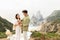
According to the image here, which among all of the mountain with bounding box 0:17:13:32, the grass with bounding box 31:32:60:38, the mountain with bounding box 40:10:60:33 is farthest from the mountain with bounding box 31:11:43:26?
the mountain with bounding box 0:17:13:32

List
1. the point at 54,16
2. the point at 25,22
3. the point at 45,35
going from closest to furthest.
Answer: the point at 25,22 → the point at 45,35 → the point at 54,16

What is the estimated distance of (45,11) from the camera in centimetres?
607

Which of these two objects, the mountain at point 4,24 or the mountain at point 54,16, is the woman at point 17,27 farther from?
the mountain at point 54,16

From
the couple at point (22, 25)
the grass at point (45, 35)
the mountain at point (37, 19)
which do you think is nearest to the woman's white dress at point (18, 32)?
the couple at point (22, 25)

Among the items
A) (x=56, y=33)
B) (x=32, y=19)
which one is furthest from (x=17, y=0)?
(x=56, y=33)

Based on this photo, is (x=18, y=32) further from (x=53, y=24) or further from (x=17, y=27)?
(x=53, y=24)

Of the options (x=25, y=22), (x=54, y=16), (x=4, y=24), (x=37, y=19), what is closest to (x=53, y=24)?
(x=54, y=16)

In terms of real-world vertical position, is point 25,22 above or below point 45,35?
above

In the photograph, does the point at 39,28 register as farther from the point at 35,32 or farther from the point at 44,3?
the point at 44,3

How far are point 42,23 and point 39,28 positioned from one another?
125mm

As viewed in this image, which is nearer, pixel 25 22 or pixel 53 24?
pixel 25 22

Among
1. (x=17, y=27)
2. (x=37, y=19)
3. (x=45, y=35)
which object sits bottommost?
(x=45, y=35)

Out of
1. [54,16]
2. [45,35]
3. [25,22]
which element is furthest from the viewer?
[54,16]

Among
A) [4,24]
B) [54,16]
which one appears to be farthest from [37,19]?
[4,24]
